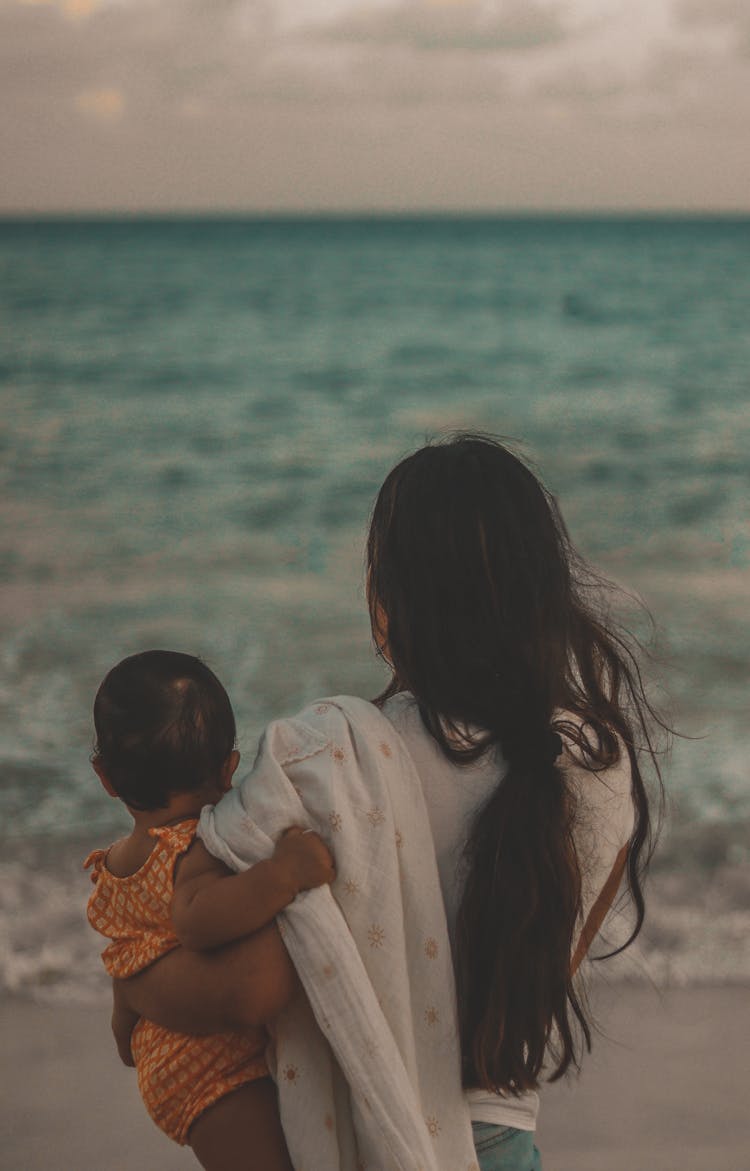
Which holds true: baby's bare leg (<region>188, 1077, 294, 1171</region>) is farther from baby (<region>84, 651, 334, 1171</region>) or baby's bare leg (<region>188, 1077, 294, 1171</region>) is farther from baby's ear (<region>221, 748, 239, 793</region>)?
baby's ear (<region>221, 748, 239, 793</region>)

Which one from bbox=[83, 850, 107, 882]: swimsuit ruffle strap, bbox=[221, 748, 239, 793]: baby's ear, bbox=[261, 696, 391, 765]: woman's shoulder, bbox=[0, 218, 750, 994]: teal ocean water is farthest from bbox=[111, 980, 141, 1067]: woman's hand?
bbox=[0, 218, 750, 994]: teal ocean water

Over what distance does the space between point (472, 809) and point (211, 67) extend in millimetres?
22546

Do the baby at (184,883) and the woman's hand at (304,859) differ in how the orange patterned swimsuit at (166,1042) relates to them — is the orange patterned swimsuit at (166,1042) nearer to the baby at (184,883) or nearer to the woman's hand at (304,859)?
the baby at (184,883)

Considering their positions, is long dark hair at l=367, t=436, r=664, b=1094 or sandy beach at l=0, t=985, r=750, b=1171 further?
sandy beach at l=0, t=985, r=750, b=1171

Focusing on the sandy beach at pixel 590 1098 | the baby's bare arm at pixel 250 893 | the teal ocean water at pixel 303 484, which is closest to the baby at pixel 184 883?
the baby's bare arm at pixel 250 893

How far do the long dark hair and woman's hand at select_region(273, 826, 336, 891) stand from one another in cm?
17

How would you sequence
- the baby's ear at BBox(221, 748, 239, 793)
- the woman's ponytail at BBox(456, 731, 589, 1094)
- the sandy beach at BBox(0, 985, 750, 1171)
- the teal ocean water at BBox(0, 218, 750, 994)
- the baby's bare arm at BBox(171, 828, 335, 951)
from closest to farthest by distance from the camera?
the baby's bare arm at BBox(171, 828, 335, 951) → the woman's ponytail at BBox(456, 731, 589, 1094) → the baby's ear at BBox(221, 748, 239, 793) → the sandy beach at BBox(0, 985, 750, 1171) → the teal ocean water at BBox(0, 218, 750, 994)

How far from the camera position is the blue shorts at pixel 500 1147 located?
54.5 inches

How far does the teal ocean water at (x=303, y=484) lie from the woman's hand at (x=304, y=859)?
→ 1.17 metres

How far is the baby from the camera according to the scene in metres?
1.22

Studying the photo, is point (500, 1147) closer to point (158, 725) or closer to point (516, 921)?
point (516, 921)

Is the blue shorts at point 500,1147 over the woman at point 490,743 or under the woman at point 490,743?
under

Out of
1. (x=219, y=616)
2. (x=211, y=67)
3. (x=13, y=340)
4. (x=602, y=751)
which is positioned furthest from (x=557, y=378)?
(x=602, y=751)

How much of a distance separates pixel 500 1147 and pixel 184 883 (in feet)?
1.46
